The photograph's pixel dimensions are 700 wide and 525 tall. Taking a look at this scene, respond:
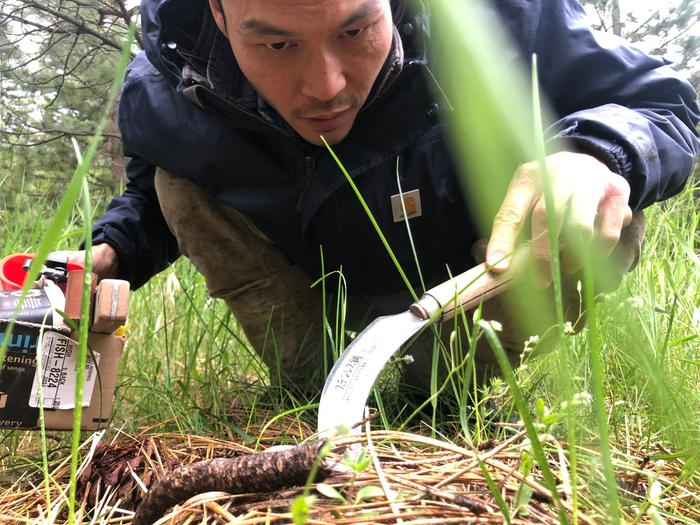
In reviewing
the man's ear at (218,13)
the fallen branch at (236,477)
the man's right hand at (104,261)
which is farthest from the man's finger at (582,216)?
the man's right hand at (104,261)

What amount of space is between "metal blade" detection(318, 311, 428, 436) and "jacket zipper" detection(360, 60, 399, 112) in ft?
2.38

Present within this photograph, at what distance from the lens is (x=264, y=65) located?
1.32 metres

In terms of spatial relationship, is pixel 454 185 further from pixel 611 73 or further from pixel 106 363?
pixel 106 363

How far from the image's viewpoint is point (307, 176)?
1.61 meters

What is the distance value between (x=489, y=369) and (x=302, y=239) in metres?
0.68

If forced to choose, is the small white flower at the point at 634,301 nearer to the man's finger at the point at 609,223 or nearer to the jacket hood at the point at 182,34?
the man's finger at the point at 609,223

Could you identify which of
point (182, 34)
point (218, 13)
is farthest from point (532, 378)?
point (182, 34)

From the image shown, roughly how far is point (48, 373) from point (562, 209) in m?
0.98

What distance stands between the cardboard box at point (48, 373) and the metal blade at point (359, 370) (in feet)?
1.63

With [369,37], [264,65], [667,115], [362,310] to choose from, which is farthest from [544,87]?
[362,310]

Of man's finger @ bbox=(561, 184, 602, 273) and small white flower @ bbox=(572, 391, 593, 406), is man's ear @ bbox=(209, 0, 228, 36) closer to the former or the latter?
man's finger @ bbox=(561, 184, 602, 273)

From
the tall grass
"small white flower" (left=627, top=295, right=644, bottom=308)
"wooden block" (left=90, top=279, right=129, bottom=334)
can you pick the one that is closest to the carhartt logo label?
the tall grass

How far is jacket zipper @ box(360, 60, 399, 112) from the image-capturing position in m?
1.44

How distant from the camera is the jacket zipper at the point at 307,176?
1585 mm
